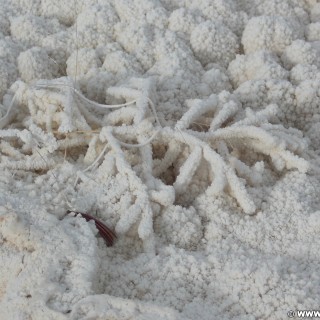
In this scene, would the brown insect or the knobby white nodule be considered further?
the knobby white nodule

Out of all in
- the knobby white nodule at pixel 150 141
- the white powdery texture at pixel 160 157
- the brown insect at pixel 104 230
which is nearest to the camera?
the white powdery texture at pixel 160 157

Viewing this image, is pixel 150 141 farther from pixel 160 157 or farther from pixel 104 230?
pixel 104 230

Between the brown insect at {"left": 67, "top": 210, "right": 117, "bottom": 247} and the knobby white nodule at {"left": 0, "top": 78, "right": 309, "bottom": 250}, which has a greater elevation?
the knobby white nodule at {"left": 0, "top": 78, "right": 309, "bottom": 250}

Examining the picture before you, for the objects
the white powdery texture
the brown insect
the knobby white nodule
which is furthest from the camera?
the knobby white nodule

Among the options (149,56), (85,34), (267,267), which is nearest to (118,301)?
(267,267)

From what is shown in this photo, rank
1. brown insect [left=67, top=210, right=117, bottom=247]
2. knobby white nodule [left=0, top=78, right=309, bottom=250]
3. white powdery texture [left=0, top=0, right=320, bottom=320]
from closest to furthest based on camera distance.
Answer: white powdery texture [left=0, top=0, right=320, bottom=320]
brown insect [left=67, top=210, right=117, bottom=247]
knobby white nodule [left=0, top=78, right=309, bottom=250]

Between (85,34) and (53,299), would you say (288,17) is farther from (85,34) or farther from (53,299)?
(53,299)
